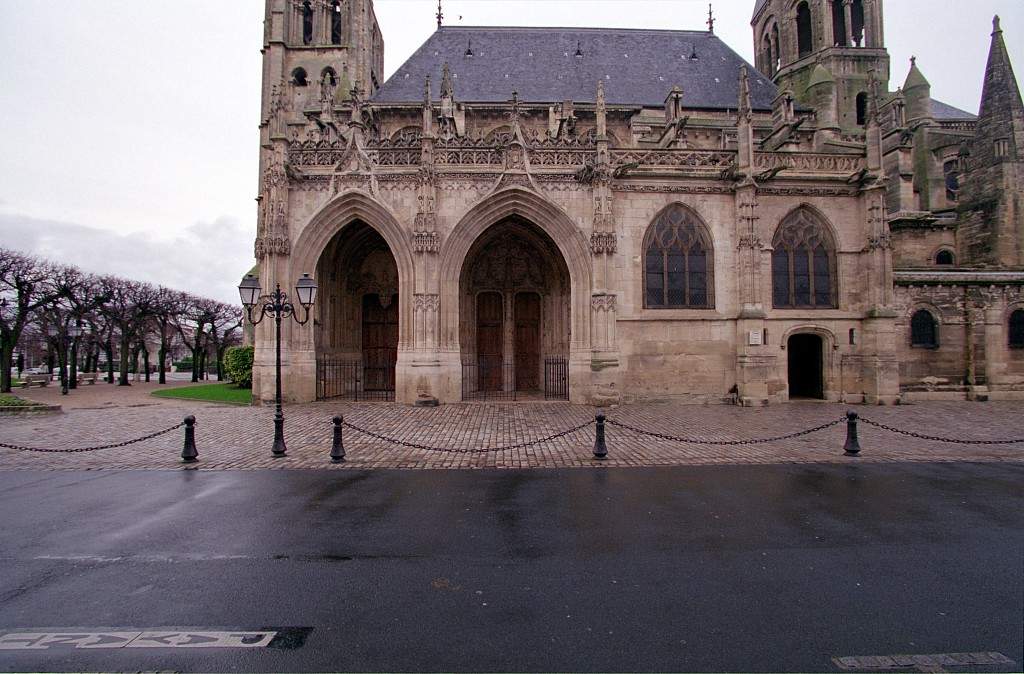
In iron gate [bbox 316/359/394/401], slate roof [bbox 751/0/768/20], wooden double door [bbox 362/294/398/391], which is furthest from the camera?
slate roof [bbox 751/0/768/20]

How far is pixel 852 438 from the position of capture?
29.1 feet

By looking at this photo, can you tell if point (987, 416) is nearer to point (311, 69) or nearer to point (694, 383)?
point (694, 383)

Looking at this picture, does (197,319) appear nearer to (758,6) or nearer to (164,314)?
(164,314)

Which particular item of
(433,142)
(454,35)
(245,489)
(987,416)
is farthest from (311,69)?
(987,416)

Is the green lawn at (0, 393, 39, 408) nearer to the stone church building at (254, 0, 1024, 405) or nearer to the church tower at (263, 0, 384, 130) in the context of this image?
the stone church building at (254, 0, 1024, 405)

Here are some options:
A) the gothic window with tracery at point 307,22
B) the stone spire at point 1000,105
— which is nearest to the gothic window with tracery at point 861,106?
the stone spire at point 1000,105

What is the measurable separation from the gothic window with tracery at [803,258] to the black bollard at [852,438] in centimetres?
992

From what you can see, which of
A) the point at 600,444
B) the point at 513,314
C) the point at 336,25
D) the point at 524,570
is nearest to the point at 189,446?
the point at 524,570

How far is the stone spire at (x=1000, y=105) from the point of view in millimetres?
19547

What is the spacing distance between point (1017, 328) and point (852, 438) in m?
16.2

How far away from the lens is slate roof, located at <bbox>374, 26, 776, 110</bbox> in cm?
2436

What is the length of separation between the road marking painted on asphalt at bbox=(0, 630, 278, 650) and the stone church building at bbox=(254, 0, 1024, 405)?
42.0ft

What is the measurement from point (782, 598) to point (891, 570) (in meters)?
1.38

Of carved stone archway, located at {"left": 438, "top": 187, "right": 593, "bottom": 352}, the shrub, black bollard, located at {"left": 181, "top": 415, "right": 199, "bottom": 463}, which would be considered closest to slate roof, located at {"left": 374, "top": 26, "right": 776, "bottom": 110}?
carved stone archway, located at {"left": 438, "top": 187, "right": 593, "bottom": 352}
